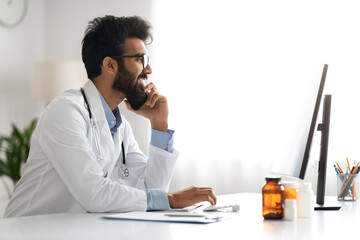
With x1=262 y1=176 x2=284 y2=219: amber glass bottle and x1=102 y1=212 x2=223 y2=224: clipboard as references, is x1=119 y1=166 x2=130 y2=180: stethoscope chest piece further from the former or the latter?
x1=262 y1=176 x2=284 y2=219: amber glass bottle

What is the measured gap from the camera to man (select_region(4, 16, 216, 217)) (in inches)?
64.2

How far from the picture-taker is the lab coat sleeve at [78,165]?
1.59 m

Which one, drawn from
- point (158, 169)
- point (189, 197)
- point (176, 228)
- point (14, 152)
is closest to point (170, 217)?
point (176, 228)

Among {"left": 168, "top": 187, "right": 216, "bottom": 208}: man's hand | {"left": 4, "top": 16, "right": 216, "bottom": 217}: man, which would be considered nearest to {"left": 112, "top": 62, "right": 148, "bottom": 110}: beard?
{"left": 4, "top": 16, "right": 216, "bottom": 217}: man

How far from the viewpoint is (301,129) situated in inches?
64.4

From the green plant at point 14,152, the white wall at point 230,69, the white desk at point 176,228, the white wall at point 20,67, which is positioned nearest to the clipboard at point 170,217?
the white desk at point 176,228

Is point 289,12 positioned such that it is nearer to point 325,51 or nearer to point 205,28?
point 325,51

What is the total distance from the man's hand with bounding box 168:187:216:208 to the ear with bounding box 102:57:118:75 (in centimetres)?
64

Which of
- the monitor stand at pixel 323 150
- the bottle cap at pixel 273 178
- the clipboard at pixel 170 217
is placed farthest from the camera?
the monitor stand at pixel 323 150

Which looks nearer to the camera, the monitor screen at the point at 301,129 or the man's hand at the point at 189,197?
the monitor screen at the point at 301,129

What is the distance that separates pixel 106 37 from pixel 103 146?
0.47 meters

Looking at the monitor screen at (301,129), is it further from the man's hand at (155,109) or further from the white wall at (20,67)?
the white wall at (20,67)

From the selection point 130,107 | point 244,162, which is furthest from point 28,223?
point 244,162

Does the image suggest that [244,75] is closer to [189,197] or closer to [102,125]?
[102,125]
